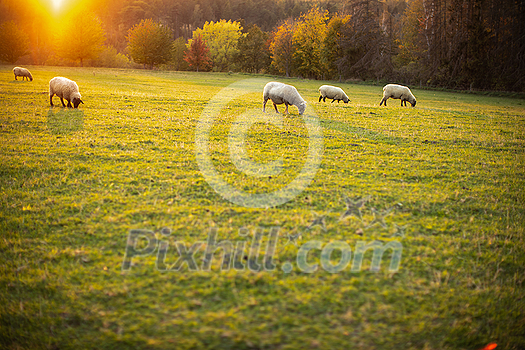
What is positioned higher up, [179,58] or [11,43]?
[179,58]

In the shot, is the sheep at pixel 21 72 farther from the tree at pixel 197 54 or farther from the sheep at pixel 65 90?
the tree at pixel 197 54

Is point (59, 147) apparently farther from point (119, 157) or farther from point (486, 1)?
point (486, 1)

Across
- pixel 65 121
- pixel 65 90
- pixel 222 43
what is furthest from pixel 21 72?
pixel 222 43

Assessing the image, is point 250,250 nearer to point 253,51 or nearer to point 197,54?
point 197,54

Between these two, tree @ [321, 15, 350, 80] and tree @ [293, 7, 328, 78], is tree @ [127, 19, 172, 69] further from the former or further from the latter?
tree @ [321, 15, 350, 80]

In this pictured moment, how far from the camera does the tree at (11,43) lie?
68188mm

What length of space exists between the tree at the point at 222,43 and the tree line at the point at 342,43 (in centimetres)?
28

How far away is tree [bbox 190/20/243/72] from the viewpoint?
85988 millimetres

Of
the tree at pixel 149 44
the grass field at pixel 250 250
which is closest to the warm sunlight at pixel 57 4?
the tree at pixel 149 44

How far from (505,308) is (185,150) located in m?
8.54

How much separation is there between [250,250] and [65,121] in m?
12.1

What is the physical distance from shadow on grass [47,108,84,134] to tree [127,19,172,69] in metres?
66.3

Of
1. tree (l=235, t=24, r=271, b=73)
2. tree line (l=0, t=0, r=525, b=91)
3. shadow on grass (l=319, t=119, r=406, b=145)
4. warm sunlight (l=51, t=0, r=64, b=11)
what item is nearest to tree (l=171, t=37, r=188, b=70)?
tree line (l=0, t=0, r=525, b=91)

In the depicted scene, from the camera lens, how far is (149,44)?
7338 cm
